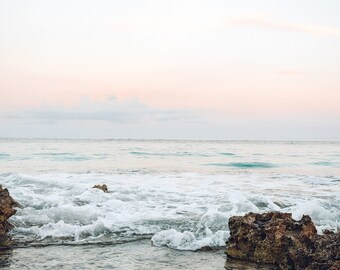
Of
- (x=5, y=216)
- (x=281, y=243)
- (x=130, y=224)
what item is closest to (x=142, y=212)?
(x=130, y=224)

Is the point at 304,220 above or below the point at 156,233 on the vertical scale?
above

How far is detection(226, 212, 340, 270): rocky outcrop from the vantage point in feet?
19.8

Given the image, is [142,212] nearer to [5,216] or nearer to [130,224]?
[130,224]

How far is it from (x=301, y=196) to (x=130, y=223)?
25.6ft

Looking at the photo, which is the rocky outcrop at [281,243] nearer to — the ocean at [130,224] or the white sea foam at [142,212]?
the ocean at [130,224]

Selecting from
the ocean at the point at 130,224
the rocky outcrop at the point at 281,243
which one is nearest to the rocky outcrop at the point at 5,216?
the ocean at the point at 130,224

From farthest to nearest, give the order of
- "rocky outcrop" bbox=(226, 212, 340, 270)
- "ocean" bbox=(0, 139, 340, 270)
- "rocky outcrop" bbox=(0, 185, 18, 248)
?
"rocky outcrop" bbox=(0, 185, 18, 248) < "ocean" bbox=(0, 139, 340, 270) < "rocky outcrop" bbox=(226, 212, 340, 270)

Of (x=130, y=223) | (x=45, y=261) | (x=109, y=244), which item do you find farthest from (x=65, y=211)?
(x=45, y=261)

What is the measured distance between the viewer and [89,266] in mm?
6551

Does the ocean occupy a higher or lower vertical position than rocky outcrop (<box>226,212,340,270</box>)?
lower

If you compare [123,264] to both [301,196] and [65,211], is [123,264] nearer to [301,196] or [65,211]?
[65,211]

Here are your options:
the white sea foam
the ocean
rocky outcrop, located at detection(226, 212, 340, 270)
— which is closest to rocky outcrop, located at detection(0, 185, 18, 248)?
the ocean

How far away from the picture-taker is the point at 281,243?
6.68 metres

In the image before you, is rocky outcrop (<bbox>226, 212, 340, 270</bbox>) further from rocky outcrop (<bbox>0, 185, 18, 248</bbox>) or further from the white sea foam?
rocky outcrop (<bbox>0, 185, 18, 248</bbox>)
